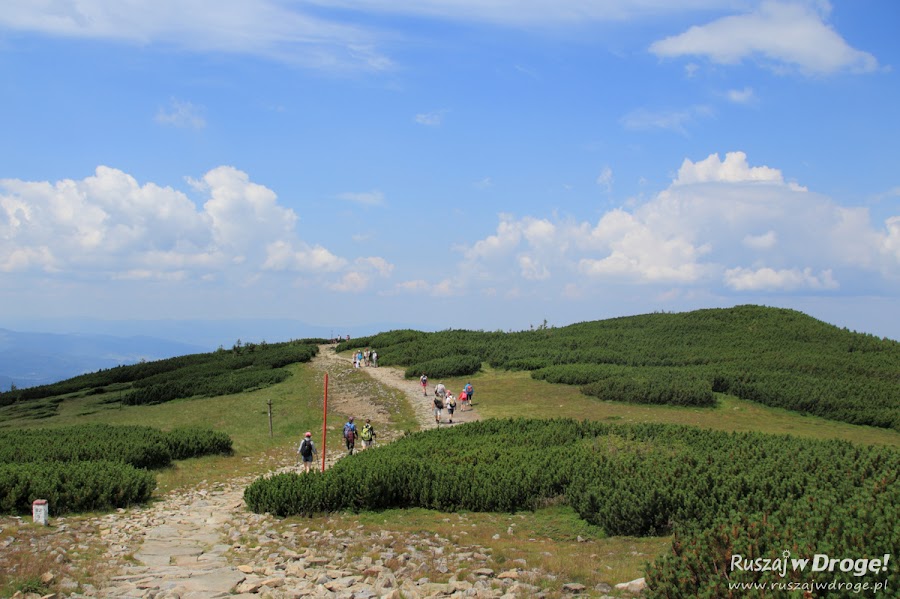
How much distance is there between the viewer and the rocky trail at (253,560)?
10.0 meters

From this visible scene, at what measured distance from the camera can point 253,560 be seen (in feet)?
39.5

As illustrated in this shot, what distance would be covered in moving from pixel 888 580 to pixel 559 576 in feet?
14.7

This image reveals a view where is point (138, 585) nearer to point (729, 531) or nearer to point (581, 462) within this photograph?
point (729, 531)

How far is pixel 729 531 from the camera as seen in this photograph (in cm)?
916

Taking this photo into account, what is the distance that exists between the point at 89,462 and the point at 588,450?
14375 mm

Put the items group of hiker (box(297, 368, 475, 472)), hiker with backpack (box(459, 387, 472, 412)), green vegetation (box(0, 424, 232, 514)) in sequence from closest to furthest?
1. green vegetation (box(0, 424, 232, 514))
2. group of hiker (box(297, 368, 475, 472))
3. hiker with backpack (box(459, 387, 472, 412))

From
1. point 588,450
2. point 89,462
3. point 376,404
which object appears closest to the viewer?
point 588,450

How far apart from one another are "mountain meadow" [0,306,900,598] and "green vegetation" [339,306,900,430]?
0.59 feet

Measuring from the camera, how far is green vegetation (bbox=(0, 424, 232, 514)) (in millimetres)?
15617

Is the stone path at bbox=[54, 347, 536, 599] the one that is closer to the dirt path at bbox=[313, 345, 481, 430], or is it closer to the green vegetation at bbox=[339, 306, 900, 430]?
the dirt path at bbox=[313, 345, 481, 430]

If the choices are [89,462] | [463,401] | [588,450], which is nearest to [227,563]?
[89,462]

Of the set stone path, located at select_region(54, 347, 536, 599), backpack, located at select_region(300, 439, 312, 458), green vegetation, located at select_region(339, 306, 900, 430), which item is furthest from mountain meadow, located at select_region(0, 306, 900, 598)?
backpack, located at select_region(300, 439, 312, 458)

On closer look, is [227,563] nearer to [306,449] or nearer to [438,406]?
[306,449]

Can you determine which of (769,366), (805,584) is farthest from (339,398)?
(805,584)
